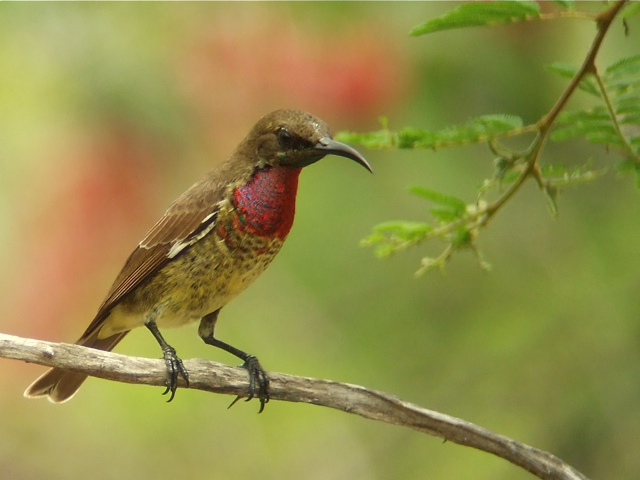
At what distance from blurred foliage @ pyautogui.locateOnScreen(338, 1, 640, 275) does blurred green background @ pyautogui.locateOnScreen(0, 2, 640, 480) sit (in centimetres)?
164

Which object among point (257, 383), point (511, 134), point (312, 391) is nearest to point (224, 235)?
point (257, 383)

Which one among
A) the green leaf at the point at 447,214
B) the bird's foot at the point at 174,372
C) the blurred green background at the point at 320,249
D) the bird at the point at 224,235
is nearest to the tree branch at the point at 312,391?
the bird's foot at the point at 174,372

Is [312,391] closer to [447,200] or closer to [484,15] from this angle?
[447,200]

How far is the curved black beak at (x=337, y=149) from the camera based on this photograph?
115 inches

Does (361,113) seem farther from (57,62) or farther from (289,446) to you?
(289,446)

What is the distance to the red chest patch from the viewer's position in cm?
321

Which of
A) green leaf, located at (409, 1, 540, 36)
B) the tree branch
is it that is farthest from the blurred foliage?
the tree branch

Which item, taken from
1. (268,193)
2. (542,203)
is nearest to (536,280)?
(542,203)

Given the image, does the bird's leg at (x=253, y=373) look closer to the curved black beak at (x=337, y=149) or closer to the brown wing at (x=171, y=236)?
the brown wing at (x=171, y=236)

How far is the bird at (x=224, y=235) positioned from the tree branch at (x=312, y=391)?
310mm

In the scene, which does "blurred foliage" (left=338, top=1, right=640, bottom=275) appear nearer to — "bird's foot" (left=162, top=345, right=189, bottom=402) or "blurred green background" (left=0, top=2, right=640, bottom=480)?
"bird's foot" (left=162, top=345, right=189, bottom=402)

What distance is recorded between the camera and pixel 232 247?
3.22 meters

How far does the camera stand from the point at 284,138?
10.4 feet

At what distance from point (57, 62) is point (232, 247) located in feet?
5.22
